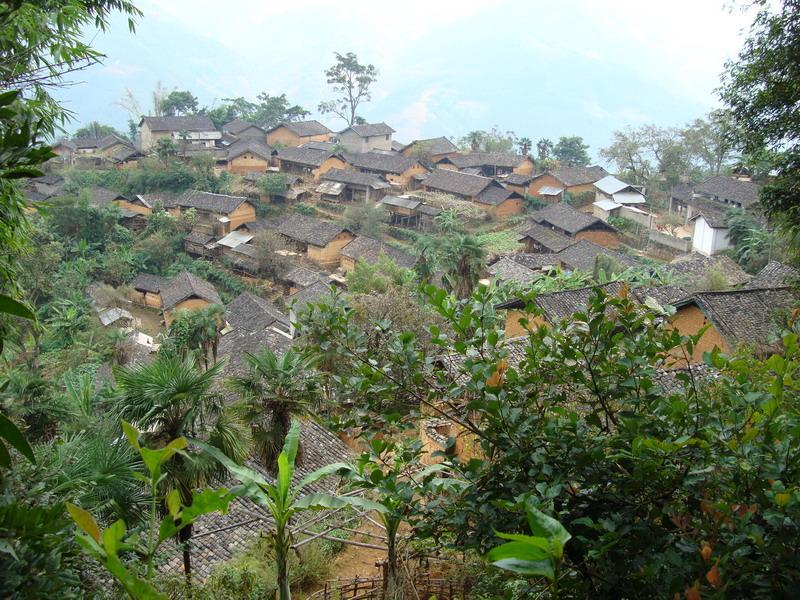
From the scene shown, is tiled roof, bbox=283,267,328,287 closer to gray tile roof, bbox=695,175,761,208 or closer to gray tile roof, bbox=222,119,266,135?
gray tile roof, bbox=695,175,761,208

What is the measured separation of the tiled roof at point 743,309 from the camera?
12.9m

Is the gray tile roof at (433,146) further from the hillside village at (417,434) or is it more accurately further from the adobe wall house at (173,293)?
the adobe wall house at (173,293)

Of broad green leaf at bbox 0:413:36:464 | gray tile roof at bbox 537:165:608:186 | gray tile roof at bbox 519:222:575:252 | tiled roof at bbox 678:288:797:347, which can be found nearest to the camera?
broad green leaf at bbox 0:413:36:464

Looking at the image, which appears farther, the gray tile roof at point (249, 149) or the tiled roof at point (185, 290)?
the gray tile roof at point (249, 149)

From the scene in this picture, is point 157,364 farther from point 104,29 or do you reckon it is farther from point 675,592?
point 675,592

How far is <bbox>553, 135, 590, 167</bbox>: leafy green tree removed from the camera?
49.9m

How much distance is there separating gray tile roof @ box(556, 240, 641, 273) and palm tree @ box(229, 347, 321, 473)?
21.7m

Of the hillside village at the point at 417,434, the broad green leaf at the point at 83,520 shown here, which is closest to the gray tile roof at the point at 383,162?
the hillside village at the point at 417,434

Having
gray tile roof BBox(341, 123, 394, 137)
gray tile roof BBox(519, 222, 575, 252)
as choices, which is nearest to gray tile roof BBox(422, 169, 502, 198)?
gray tile roof BBox(519, 222, 575, 252)

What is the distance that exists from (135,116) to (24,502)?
6025 centimetres

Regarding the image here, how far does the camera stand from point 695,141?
41344 mm

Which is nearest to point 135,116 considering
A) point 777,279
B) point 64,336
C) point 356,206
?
point 356,206

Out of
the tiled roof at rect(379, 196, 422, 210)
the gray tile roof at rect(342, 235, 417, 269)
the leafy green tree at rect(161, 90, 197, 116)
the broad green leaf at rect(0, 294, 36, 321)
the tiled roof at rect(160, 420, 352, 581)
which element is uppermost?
the leafy green tree at rect(161, 90, 197, 116)

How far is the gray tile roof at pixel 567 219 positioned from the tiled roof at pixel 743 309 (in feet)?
66.0
